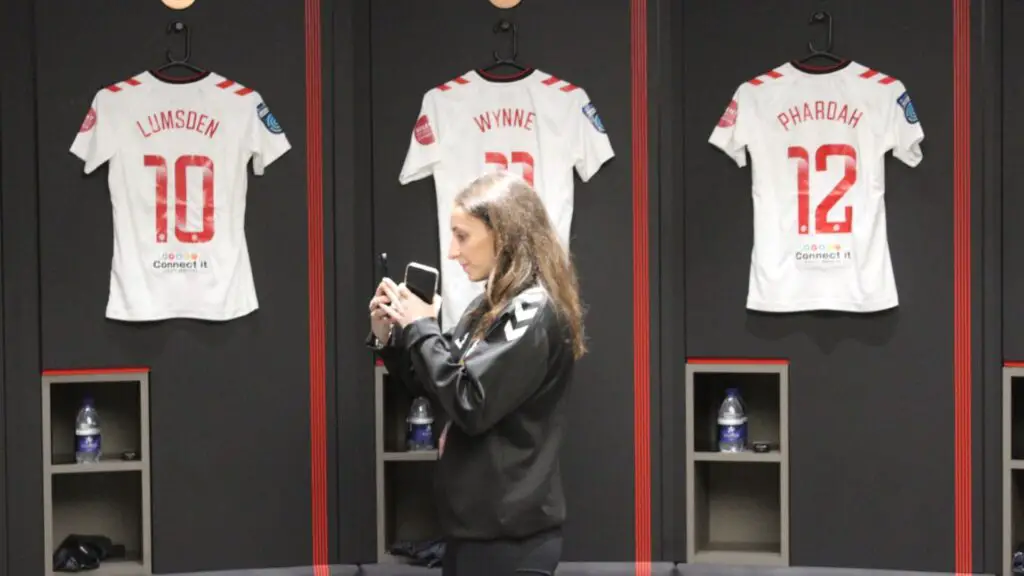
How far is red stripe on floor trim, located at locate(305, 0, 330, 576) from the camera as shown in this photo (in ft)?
13.6

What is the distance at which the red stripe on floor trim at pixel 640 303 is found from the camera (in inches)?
163

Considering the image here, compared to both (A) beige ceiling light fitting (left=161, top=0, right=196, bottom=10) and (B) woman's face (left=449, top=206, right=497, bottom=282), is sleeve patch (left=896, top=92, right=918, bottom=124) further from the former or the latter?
(A) beige ceiling light fitting (left=161, top=0, right=196, bottom=10)

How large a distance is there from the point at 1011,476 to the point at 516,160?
6.71ft

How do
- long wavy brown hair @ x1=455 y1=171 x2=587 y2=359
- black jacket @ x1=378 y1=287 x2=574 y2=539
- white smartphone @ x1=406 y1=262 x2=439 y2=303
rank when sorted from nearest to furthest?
1. black jacket @ x1=378 y1=287 x2=574 y2=539
2. long wavy brown hair @ x1=455 y1=171 x2=587 y2=359
3. white smartphone @ x1=406 y1=262 x2=439 y2=303

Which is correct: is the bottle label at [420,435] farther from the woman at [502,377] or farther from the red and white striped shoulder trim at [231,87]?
the woman at [502,377]

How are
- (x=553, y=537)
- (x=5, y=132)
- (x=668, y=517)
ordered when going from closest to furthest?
(x=553, y=537) < (x=5, y=132) < (x=668, y=517)

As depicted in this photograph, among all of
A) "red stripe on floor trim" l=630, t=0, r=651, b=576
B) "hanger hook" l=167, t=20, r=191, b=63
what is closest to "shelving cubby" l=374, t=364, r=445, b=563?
"red stripe on floor trim" l=630, t=0, r=651, b=576

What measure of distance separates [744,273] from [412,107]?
1356 millimetres

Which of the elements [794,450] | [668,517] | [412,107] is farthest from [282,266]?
[794,450]

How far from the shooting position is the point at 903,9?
4.08 metres

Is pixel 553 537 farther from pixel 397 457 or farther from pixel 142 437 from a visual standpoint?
pixel 142 437

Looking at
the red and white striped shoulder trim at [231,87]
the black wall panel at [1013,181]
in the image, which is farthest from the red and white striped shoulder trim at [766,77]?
the red and white striped shoulder trim at [231,87]

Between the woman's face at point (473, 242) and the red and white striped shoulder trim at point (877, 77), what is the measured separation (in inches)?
90.1

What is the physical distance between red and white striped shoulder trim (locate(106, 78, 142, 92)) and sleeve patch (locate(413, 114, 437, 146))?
98 cm
